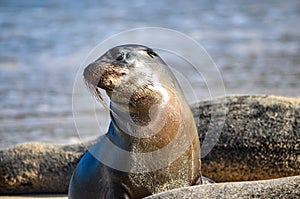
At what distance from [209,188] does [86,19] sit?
19055 mm

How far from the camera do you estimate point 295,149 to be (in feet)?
21.1

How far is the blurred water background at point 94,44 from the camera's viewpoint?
10.6 metres

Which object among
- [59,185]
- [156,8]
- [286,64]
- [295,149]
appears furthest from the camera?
[156,8]

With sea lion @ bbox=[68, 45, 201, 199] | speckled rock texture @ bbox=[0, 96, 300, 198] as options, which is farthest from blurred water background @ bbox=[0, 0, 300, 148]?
sea lion @ bbox=[68, 45, 201, 199]

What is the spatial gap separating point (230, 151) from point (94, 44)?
10.2 metres

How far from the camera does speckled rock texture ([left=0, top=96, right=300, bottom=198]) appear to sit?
21.4 ft

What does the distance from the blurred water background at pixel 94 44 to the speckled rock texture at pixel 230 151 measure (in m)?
1.57

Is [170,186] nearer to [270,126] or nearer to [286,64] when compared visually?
[270,126]

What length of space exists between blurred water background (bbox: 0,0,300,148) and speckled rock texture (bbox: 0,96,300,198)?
1567mm

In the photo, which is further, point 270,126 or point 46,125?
point 46,125

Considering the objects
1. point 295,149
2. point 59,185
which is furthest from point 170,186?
point 59,185

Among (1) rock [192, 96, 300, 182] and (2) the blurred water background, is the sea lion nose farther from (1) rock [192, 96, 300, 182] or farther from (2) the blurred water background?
(2) the blurred water background

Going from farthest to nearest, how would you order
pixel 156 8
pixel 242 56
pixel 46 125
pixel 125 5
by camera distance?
pixel 125 5, pixel 156 8, pixel 242 56, pixel 46 125

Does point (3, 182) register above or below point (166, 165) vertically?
below
